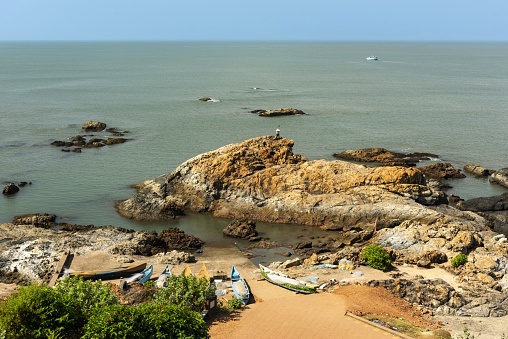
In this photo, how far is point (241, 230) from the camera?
36094mm

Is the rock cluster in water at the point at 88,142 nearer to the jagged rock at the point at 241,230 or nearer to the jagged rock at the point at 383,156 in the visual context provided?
the jagged rock at the point at 383,156

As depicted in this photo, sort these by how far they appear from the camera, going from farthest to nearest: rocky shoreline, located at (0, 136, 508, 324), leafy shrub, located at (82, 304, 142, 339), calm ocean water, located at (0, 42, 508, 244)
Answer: calm ocean water, located at (0, 42, 508, 244) → rocky shoreline, located at (0, 136, 508, 324) → leafy shrub, located at (82, 304, 142, 339)

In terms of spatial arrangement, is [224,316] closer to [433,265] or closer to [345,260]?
[345,260]

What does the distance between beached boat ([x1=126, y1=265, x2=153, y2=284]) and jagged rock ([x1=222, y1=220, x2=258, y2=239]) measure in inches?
370

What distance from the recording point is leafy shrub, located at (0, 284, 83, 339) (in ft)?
57.3

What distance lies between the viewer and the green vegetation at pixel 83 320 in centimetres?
1689

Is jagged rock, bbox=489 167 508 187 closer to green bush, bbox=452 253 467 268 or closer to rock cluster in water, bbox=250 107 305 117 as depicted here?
green bush, bbox=452 253 467 268

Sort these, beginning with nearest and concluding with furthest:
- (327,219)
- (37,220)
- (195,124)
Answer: (327,219), (37,220), (195,124)

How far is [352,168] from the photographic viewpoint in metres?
40.7

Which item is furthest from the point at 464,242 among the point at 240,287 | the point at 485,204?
the point at 240,287

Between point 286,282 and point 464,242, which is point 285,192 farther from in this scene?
point 286,282

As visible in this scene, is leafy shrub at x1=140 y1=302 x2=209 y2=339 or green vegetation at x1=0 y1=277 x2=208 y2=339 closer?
green vegetation at x1=0 y1=277 x2=208 y2=339

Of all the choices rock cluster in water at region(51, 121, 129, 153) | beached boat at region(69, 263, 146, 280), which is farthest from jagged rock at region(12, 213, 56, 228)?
rock cluster in water at region(51, 121, 129, 153)

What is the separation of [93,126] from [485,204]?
4778 centimetres
